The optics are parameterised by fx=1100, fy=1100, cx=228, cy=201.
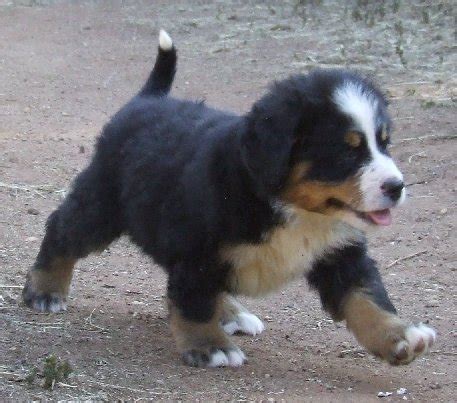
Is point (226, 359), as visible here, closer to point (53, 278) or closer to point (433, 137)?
point (53, 278)

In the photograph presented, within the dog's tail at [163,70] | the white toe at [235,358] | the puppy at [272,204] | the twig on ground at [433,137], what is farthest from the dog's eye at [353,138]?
the twig on ground at [433,137]

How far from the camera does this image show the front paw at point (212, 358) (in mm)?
5020

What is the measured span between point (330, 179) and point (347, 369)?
104cm

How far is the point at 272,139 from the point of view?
15.4ft

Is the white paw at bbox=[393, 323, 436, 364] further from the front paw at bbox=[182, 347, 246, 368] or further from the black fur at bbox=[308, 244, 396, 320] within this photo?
the front paw at bbox=[182, 347, 246, 368]

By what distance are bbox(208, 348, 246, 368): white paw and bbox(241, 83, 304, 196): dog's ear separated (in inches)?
31.3

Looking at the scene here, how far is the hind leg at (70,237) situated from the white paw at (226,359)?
1117 millimetres

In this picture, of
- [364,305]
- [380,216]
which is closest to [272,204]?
[380,216]

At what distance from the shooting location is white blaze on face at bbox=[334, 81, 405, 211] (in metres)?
4.61

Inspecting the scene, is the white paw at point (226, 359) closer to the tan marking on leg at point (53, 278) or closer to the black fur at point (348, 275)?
the black fur at point (348, 275)

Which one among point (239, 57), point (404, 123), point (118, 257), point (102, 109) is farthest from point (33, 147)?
point (239, 57)

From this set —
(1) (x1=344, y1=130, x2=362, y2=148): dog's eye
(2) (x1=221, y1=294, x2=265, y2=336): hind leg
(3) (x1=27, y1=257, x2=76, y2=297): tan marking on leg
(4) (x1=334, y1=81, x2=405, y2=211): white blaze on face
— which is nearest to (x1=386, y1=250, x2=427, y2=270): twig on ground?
(2) (x1=221, y1=294, x2=265, y2=336): hind leg

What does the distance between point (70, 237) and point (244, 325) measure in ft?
3.44

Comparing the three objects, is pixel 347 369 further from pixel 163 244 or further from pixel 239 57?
pixel 239 57
